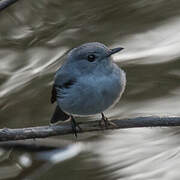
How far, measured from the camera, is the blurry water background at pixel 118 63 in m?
6.84

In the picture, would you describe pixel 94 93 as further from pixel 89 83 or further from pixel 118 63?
pixel 118 63

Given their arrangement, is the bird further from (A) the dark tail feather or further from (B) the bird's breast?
(A) the dark tail feather

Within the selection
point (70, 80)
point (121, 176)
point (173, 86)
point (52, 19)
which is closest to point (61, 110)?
point (70, 80)

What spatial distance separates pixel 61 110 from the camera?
5.83m

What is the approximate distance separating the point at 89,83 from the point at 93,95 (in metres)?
0.12

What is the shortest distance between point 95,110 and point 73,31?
3943 mm

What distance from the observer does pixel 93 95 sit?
16.9 ft

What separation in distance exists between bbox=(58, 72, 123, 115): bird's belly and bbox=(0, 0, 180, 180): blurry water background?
5.08ft

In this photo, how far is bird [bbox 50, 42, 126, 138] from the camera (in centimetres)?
518

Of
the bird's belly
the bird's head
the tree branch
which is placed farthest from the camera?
the bird's head

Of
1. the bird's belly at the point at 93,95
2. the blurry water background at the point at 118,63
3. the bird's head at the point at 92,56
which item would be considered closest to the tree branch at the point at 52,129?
the bird's belly at the point at 93,95

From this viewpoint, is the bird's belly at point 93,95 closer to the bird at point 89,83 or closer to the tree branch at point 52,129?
the bird at point 89,83

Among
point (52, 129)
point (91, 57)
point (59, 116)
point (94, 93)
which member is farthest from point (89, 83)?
point (59, 116)

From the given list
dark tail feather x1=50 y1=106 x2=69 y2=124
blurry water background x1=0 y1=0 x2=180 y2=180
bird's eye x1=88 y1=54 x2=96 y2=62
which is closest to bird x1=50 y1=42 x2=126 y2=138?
bird's eye x1=88 y1=54 x2=96 y2=62
